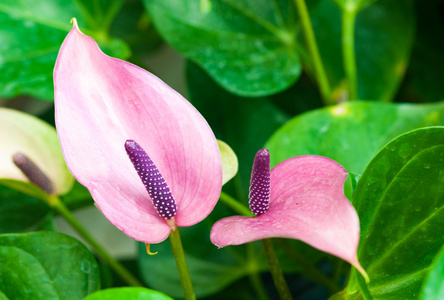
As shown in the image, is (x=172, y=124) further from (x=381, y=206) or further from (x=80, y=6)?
(x=80, y=6)

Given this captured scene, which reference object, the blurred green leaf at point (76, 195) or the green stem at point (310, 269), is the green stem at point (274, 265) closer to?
the green stem at point (310, 269)

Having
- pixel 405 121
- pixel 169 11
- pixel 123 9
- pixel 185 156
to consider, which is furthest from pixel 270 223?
pixel 123 9

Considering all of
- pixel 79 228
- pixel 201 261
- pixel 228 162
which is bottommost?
pixel 201 261

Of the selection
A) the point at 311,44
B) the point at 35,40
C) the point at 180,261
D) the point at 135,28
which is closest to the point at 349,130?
the point at 311,44

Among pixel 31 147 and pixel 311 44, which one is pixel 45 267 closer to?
pixel 31 147

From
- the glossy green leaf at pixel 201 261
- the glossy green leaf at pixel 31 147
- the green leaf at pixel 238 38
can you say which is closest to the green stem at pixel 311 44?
the green leaf at pixel 238 38
